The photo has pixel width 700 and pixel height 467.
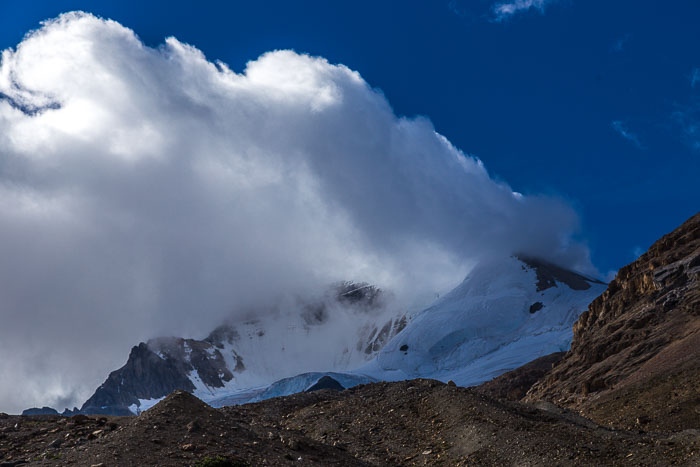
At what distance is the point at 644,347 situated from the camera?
7875 cm

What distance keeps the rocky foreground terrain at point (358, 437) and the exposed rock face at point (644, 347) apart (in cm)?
1465

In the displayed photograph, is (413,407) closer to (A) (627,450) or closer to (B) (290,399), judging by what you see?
(B) (290,399)

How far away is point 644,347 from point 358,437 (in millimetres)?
48328

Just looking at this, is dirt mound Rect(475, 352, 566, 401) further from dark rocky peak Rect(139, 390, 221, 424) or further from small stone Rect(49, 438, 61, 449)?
small stone Rect(49, 438, 61, 449)

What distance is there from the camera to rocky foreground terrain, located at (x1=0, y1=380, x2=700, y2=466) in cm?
2825

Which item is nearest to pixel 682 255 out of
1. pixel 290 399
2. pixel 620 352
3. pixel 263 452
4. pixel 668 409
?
pixel 620 352

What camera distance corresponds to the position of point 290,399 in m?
52.4

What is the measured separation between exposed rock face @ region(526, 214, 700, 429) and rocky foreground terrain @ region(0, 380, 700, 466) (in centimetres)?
1465

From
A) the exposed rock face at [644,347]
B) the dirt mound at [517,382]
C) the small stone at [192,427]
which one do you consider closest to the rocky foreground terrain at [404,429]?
the small stone at [192,427]

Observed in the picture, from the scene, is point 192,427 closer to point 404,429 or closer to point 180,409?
point 180,409

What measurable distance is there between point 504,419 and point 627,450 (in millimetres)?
7652

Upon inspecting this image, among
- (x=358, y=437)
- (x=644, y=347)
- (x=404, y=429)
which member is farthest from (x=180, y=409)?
(x=644, y=347)

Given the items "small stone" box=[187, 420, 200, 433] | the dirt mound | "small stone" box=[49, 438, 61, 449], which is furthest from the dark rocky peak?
the dirt mound

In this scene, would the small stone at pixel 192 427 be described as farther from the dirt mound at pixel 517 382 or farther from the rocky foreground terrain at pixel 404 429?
the dirt mound at pixel 517 382
